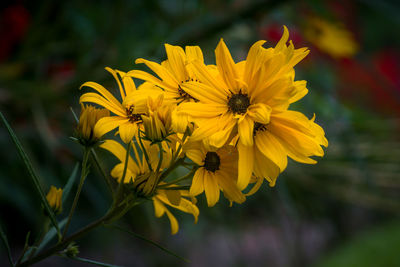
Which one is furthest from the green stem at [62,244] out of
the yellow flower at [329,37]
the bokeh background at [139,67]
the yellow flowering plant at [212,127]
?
the yellow flower at [329,37]

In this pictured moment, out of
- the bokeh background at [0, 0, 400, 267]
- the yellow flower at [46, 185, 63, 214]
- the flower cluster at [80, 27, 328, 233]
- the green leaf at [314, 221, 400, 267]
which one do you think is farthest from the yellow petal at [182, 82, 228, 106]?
the green leaf at [314, 221, 400, 267]

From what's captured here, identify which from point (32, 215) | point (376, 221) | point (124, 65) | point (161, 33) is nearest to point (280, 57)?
point (124, 65)

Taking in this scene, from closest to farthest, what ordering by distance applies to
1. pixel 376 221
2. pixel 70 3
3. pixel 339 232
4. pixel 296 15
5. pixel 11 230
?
pixel 70 3, pixel 296 15, pixel 11 230, pixel 339 232, pixel 376 221

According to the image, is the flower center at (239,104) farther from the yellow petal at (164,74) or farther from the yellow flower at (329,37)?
the yellow flower at (329,37)

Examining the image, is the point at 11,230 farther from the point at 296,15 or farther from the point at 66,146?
the point at 296,15

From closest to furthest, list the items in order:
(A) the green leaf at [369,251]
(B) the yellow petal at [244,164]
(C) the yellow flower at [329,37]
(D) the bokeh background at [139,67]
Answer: (B) the yellow petal at [244,164] → (D) the bokeh background at [139,67] → (C) the yellow flower at [329,37] → (A) the green leaf at [369,251]

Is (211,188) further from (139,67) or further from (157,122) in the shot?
(139,67)

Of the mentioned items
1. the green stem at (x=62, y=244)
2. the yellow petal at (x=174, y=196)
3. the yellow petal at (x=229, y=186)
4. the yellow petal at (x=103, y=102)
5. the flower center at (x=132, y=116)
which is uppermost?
the yellow petal at (x=103, y=102)
